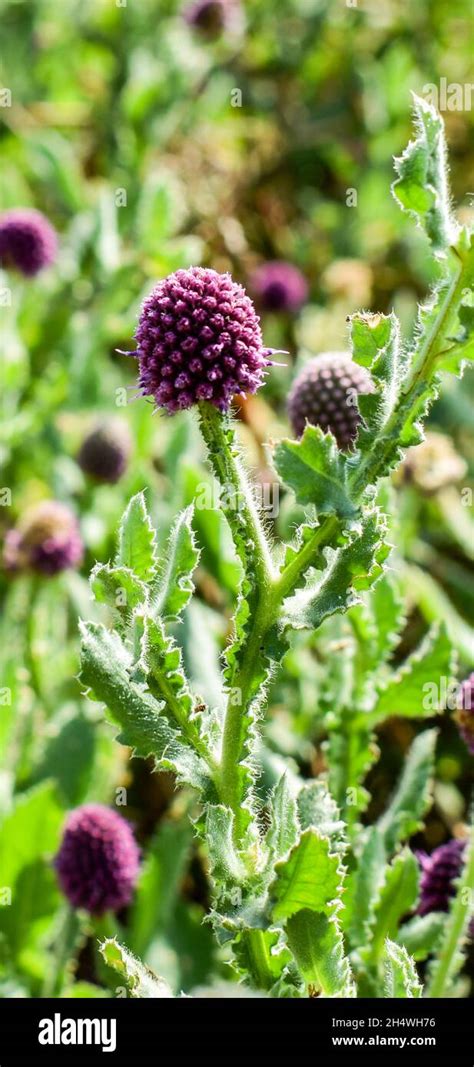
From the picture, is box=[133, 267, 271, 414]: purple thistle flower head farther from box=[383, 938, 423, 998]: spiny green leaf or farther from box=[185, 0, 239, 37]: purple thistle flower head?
box=[185, 0, 239, 37]: purple thistle flower head

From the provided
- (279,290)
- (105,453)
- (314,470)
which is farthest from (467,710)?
(279,290)

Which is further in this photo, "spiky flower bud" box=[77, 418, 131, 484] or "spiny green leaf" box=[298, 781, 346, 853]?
"spiky flower bud" box=[77, 418, 131, 484]

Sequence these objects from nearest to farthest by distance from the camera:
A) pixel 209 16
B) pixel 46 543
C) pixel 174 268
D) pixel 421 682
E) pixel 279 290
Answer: pixel 421 682 → pixel 46 543 → pixel 174 268 → pixel 279 290 → pixel 209 16

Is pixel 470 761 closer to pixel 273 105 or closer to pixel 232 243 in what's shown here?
pixel 232 243

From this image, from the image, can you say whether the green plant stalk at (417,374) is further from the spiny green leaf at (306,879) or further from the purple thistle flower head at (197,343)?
the spiny green leaf at (306,879)

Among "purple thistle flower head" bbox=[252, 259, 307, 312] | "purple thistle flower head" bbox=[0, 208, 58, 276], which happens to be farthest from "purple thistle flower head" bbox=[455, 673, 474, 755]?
"purple thistle flower head" bbox=[252, 259, 307, 312]

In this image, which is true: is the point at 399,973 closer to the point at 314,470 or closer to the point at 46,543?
the point at 314,470
